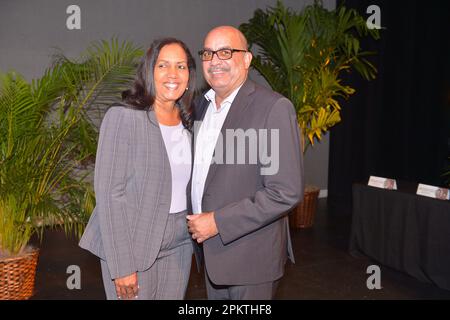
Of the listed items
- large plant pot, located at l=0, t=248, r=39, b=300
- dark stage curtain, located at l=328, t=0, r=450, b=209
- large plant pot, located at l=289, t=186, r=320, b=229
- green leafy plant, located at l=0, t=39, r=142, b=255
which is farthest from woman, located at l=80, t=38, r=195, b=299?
dark stage curtain, located at l=328, t=0, r=450, b=209

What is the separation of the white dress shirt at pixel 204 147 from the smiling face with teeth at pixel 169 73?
7.9 inches

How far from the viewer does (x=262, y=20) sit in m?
5.91

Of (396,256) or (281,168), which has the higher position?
(281,168)

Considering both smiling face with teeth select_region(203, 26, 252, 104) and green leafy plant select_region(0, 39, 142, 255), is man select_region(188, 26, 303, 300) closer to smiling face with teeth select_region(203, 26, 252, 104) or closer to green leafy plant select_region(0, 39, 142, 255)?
smiling face with teeth select_region(203, 26, 252, 104)

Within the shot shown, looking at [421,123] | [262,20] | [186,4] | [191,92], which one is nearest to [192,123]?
[191,92]

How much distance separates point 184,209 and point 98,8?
→ 4579 mm

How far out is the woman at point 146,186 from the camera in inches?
71.9

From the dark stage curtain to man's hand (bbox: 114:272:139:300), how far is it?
5.82m

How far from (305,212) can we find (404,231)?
185cm

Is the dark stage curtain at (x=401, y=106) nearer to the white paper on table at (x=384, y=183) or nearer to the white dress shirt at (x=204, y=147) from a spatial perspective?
the white paper on table at (x=384, y=183)

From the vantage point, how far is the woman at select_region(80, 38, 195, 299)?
1.83m

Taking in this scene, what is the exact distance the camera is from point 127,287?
187cm

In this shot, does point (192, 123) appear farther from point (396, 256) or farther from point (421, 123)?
point (421, 123)

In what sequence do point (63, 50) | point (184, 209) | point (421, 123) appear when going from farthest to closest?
point (421, 123) < point (63, 50) < point (184, 209)
